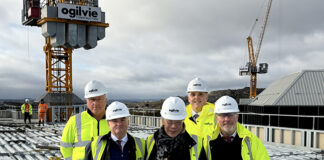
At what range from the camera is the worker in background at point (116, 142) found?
3.95 metres

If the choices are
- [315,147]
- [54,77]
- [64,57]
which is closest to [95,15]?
[64,57]

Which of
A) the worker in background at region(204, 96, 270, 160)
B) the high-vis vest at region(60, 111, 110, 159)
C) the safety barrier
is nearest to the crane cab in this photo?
the safety barrier

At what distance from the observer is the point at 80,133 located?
4797 mm

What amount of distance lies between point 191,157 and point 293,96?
23.9 m

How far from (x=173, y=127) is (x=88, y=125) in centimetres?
158

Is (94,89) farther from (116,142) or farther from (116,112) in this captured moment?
(116,142)

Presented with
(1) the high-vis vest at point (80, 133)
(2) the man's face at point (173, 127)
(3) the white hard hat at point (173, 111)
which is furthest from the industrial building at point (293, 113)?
(1) the high-vis vest at point (80, 133)

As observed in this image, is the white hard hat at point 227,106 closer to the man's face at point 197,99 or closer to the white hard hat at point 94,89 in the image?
the man's face at point 197,99

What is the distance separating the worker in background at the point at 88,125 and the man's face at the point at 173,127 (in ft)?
4.24

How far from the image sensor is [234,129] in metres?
4.02

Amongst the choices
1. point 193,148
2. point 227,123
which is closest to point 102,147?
point 193,148

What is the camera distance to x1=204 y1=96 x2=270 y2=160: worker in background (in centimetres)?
394

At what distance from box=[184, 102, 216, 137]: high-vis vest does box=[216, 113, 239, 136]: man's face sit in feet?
4.10

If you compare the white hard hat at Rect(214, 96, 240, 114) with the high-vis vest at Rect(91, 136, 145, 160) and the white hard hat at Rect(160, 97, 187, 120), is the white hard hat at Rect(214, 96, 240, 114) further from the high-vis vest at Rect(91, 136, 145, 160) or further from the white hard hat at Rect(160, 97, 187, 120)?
the high-vis vest at Rect(91, 136, 145, 160)
